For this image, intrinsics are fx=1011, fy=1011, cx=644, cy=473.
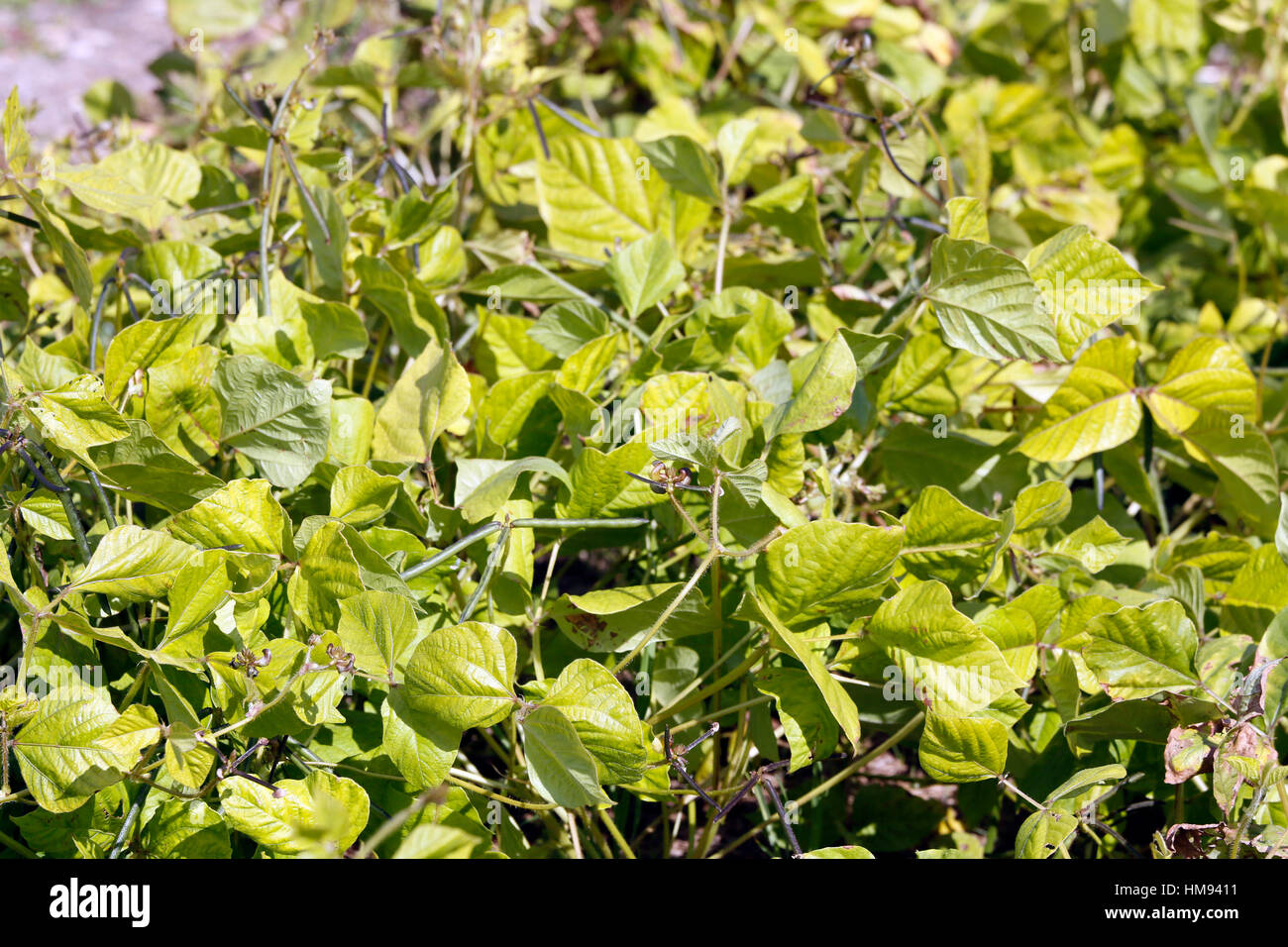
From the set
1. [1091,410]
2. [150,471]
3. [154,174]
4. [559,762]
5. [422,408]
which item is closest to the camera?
[559,762]

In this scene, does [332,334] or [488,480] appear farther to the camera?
[332,334]

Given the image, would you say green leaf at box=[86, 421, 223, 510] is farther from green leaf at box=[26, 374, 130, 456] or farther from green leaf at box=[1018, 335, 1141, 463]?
green leaf at box=[1018, 335, 1141, 463]

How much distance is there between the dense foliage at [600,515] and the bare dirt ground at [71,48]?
982 mm

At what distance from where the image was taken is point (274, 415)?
0.85 metres

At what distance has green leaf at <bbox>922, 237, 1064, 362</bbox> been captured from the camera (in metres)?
0.86

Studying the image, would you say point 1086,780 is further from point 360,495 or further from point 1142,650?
point 360,495

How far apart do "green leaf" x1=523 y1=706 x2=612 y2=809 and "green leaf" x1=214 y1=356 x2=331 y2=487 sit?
302mm

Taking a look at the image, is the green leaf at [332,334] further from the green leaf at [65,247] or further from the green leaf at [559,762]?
the green leaf at [559,762]

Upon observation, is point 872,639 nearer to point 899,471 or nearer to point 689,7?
point 899,471

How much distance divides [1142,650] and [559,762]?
502 mm

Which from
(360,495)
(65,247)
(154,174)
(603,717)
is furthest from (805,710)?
(154,174)

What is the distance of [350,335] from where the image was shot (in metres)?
0.98

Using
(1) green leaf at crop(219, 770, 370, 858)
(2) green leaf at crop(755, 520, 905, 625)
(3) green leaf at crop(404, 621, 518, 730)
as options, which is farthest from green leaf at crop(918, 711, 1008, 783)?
(1) green leaf at crop(219, 770, 370, 858)
